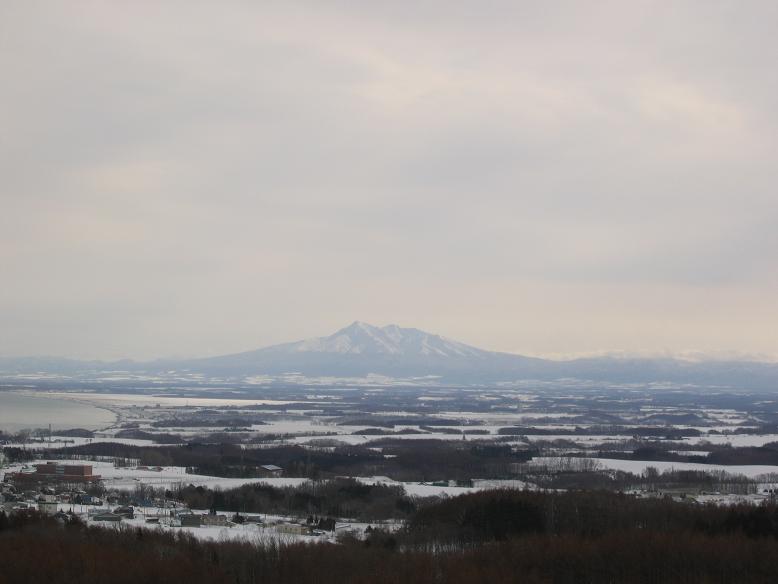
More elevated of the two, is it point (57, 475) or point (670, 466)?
point (57, 475)

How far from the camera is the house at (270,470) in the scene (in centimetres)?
4445

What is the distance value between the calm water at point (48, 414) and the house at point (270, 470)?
26.4m

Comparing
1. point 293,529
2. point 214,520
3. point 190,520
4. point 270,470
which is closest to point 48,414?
point 270,470

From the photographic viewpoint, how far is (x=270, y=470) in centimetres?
4609

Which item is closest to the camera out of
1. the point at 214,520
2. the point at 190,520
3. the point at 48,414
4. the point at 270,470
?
the point at 190,520

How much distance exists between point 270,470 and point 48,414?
150ft

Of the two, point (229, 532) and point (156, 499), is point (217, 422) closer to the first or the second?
point (156, 499)

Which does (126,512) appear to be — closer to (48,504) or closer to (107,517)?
(107,517)

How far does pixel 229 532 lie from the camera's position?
85.0ft

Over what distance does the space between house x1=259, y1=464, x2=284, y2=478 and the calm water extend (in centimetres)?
2635

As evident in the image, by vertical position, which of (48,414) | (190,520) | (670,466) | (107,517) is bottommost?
(670,466)

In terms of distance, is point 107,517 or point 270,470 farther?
point 270,470

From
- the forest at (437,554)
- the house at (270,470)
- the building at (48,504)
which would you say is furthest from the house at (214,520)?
the house at (270,470)

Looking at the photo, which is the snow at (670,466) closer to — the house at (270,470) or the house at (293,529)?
the house at (270,470)
